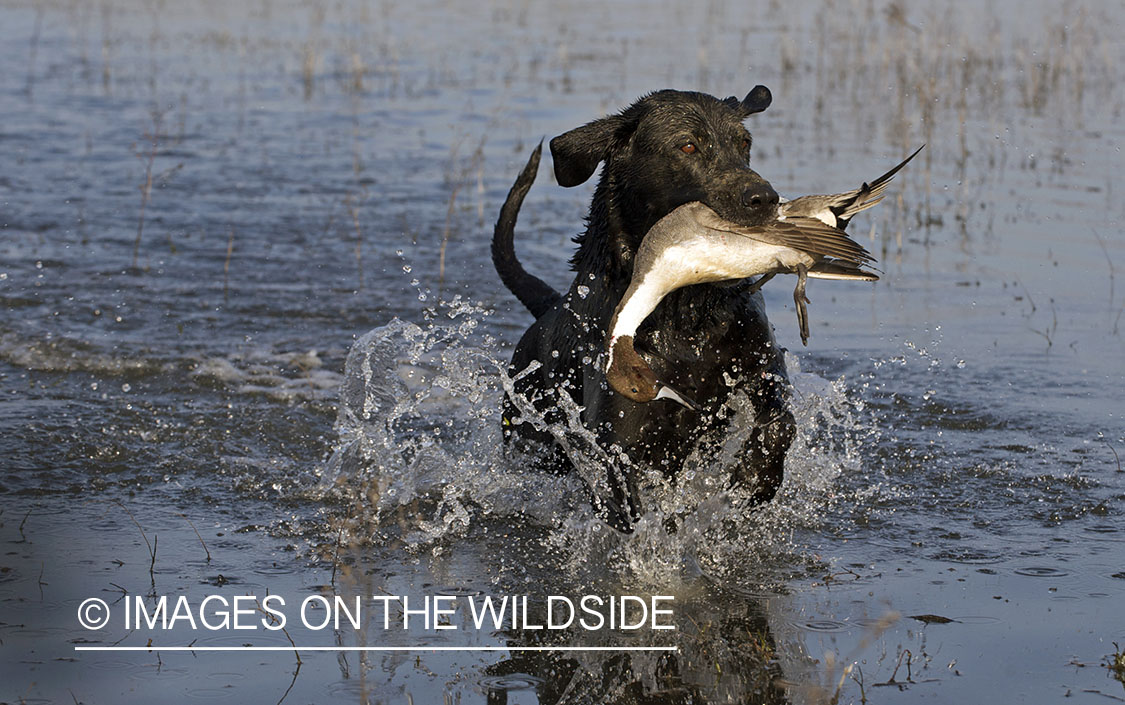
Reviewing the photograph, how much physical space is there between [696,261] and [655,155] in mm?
902

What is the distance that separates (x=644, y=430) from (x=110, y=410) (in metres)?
3.00

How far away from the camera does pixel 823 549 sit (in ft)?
15.9

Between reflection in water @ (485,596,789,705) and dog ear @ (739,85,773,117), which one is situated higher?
dog ear @ (739,85,773,117)

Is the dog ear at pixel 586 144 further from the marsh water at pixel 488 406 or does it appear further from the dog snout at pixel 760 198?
the marsh water at pixel 488 406

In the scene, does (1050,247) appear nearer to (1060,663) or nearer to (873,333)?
(873,333)

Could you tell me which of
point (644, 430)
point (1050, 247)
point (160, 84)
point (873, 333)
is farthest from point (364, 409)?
point (160, 84)

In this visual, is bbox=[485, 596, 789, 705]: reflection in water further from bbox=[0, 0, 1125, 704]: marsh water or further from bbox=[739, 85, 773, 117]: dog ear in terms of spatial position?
bbox=[739, 85, 773, 117]: dog ear

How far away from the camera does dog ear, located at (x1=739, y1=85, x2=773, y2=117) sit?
509 cm

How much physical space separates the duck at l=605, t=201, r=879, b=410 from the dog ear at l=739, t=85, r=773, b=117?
3.46ft

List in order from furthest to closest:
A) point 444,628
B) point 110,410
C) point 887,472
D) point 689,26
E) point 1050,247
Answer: point 689,26, point 1050,247, point 110,410, point 887,472, point 444,628

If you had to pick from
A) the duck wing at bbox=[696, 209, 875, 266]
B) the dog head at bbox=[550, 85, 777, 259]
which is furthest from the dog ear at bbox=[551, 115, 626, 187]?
the duck wing at bbox=[696, 209, 875, 266]

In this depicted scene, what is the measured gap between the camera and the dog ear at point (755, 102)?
5.09 meters

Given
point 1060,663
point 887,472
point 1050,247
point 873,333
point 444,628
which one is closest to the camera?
point 1060,663

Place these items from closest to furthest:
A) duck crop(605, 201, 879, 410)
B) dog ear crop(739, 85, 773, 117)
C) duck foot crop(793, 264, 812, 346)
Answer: duck foot crop(793, 264, 812, 346) → duck crop(605, 201, 879, 410) → dog ear crop(739, 85, 773, 117)
